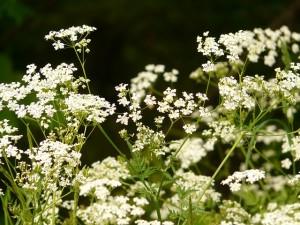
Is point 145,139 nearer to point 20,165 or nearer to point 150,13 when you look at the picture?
point 20,165

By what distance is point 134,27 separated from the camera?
8125 mm

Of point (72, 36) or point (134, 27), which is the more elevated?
point (134, 27)

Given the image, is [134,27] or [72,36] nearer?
[72,36]

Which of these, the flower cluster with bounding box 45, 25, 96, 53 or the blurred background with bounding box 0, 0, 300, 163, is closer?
the flower cluster with bounding box 45, 25, 96, 53

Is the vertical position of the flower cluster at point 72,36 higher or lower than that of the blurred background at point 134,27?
lower

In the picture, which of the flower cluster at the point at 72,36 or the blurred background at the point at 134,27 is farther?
the blurred background at the point at 134,27

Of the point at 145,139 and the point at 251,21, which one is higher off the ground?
the point at 251,21

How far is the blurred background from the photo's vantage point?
25.8ft

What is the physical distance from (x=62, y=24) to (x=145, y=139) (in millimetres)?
5042

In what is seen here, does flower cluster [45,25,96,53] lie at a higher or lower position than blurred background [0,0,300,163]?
lower

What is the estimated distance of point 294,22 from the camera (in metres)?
6.66

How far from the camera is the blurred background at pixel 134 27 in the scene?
786 cm

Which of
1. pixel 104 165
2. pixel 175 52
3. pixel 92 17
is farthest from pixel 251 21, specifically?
pixel 104 165

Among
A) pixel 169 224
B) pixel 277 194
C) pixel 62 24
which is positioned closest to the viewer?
pixel 169 224
